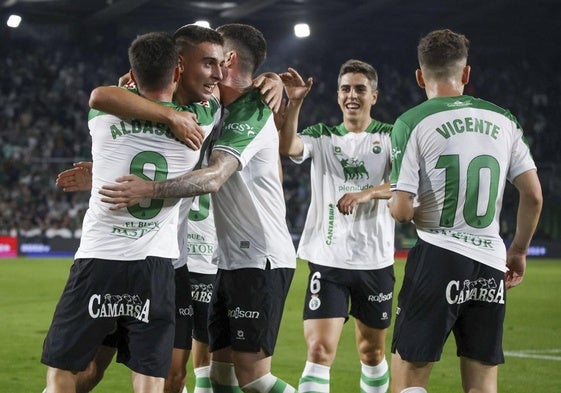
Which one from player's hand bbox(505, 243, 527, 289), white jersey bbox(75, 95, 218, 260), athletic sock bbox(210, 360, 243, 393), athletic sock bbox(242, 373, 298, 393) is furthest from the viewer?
athletic sock bbox(210, 360, 243, 393)

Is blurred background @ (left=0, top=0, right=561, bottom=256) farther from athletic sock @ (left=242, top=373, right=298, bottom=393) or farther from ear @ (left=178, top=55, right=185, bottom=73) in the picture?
ear @ (left=178, top=55, right=185, bottom=73)

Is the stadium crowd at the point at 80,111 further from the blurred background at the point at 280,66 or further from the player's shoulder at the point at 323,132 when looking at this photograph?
the player's shoulder at the point at 323,132

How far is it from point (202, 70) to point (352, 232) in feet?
8.88

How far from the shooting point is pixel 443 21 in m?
37.0

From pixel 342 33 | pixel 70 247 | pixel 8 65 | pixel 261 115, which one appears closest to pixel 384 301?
pixel 261 115

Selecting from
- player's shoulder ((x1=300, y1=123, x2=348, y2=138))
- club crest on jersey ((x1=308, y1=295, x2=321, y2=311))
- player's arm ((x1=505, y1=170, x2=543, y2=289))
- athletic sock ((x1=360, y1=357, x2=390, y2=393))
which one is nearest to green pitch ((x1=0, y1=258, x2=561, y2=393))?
athletic sock ((x1=360, y1=357, x2=390, y2=393))

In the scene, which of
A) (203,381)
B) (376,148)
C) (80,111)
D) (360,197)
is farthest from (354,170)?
(80,111)

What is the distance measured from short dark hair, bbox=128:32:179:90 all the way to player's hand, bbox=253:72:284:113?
0.89 m

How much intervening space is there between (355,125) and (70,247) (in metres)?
20.8

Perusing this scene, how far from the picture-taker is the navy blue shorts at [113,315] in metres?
5.04

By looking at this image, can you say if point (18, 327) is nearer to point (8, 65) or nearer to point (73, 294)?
point (73, 294)

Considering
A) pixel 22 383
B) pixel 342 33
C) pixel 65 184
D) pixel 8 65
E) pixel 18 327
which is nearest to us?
pixel 65 184

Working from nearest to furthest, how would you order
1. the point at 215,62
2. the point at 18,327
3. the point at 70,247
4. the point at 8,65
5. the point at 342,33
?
the point at 215,62, the point at 18,327, the point at 70,247, the point at 8,65, the point at 342,33

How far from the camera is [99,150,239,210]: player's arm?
197 inches
